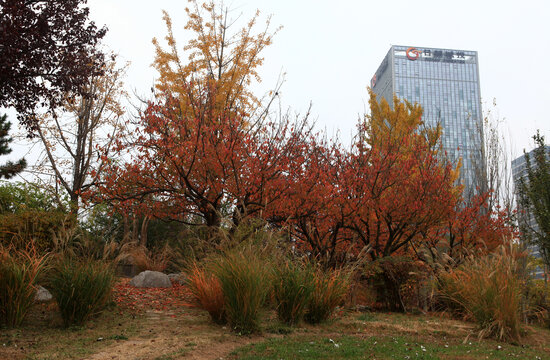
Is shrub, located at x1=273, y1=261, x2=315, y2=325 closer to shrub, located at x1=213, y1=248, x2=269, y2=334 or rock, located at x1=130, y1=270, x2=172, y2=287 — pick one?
shrub, located at x1=213, y1=248, x2=269, y2=334

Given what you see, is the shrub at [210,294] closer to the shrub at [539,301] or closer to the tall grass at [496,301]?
Answer: the tall grass at [496,301]

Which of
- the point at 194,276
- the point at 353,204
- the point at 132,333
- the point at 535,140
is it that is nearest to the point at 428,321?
the point at 353,204

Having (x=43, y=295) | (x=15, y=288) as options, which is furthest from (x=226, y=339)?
(x=43, y=295)

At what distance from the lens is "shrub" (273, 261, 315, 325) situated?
17.9ft

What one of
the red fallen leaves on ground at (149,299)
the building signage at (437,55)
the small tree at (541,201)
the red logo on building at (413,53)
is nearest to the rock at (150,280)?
the red fallen leaves on ground at (149,299)

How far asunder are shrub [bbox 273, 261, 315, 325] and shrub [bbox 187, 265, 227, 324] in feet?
2.50

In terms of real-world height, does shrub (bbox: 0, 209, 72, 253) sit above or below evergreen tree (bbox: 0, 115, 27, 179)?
below

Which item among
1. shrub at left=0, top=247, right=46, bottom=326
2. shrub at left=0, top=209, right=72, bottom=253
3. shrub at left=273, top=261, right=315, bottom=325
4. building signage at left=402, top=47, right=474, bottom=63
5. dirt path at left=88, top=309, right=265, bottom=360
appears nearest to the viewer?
dirt path at left=88, top=309, right=265, bottom=360

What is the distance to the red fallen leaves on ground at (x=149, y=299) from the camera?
6336mm

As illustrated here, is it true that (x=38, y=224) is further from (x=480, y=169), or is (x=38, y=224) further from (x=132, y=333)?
(x=480, y=169)

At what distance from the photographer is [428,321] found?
6605 mm

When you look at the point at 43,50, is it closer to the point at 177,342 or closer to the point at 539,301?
the point at 177,342

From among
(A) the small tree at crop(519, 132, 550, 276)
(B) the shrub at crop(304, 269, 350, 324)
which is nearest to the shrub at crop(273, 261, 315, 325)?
(B) the shrub at crop(304, 269, 350, 324)

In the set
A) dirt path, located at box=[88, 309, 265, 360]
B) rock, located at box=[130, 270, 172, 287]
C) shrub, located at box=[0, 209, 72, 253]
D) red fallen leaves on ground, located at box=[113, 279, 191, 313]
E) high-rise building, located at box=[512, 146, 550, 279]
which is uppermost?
high-rise building, located at box=[512, 146, 550, 279]
